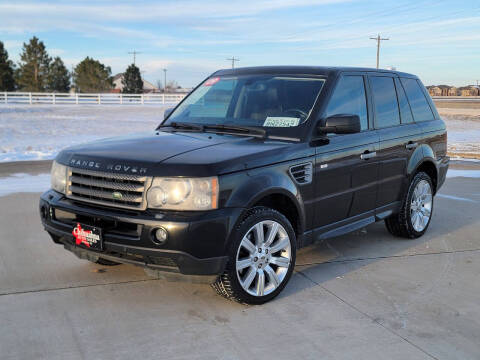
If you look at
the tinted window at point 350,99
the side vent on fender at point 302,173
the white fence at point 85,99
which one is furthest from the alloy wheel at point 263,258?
the white fence at point 85,99

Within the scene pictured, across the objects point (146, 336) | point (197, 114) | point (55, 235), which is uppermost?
point (197, 114)

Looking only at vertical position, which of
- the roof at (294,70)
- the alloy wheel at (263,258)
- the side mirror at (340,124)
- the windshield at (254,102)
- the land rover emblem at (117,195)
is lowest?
the alloy wheel at (263,258)

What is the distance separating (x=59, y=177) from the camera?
422cm

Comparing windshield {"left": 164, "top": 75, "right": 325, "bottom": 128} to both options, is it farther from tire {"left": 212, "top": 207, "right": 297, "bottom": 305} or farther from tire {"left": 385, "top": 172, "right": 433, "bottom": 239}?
tire {"left": 385, "top": 172, "right": 433, "bottom": 239}

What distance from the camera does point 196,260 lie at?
11.7 feet

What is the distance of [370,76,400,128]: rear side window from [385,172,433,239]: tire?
0.81 m

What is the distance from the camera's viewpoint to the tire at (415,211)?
586 centimetres

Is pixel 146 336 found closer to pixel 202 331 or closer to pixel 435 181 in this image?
pixel 202 331

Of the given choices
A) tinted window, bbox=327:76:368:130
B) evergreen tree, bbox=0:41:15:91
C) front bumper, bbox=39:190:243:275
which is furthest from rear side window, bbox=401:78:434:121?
evergreen tree, bbox=0:41:15:91

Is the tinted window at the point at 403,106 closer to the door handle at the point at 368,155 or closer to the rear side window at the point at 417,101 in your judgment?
the rear side window at the point at 417,101

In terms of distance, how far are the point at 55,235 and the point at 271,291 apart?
1.72 metres

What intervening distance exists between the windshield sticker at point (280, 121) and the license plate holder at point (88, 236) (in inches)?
67.5

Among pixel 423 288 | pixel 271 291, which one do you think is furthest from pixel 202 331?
pixel 423 288

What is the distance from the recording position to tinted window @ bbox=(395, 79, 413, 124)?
5777 mm
